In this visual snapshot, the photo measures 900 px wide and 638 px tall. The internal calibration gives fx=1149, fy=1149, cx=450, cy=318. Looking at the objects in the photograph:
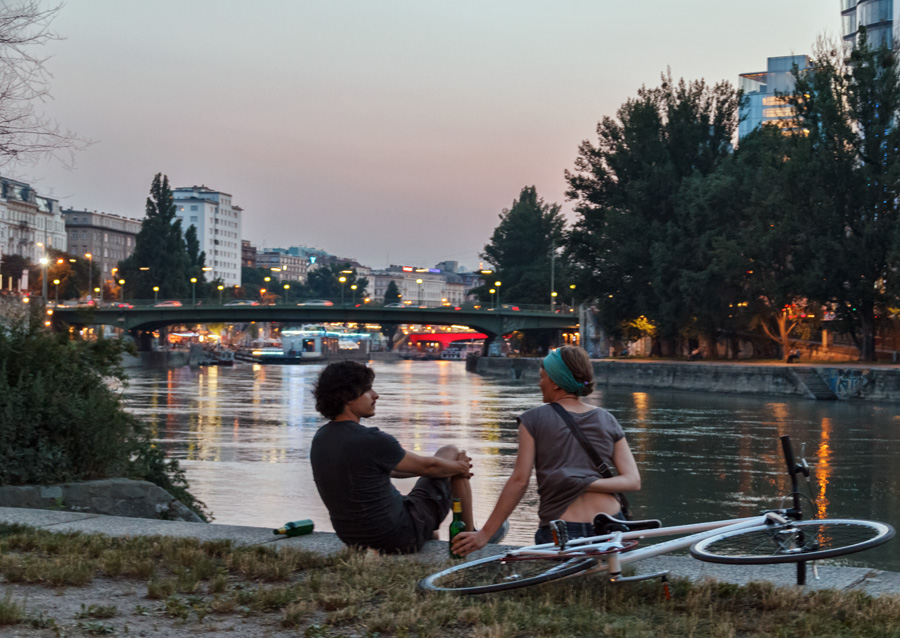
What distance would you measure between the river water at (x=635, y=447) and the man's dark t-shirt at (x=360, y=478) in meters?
5.82

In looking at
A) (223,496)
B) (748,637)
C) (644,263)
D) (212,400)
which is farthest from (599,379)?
(748,637)

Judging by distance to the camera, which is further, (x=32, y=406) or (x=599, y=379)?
(x=599, y=379)

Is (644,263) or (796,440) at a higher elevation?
(644,263)

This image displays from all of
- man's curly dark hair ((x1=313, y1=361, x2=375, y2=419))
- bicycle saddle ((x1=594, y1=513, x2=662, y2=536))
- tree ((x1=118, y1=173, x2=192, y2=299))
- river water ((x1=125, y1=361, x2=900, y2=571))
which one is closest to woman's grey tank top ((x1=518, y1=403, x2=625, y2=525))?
bicycle saddle ((x1=594, y1=513, x2=662, y2=536))

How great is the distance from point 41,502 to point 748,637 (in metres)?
6.23

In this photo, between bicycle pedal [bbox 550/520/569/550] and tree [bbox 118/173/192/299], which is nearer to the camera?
bicycle pedal [bbox 550/520/569/550]

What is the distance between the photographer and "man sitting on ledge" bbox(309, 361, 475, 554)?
6.24 metres

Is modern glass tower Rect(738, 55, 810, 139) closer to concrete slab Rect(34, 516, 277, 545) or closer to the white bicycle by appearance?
concrete slab Rect(34, 516, 277, 545)

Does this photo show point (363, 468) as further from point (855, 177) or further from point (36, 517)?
point (855, 177)

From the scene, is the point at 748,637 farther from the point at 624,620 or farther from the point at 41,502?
the point at 41,502

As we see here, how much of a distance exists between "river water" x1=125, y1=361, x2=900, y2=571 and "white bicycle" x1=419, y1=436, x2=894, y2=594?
239 inches

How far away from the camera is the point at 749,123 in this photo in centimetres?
18162

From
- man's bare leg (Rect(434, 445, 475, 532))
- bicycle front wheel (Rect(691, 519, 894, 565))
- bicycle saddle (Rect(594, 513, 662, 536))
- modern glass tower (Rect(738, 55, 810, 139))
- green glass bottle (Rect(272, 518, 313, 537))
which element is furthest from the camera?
modern glass tower (Rect(738, 55, 810, 139))

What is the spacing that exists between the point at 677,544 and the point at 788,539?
1.57ft
